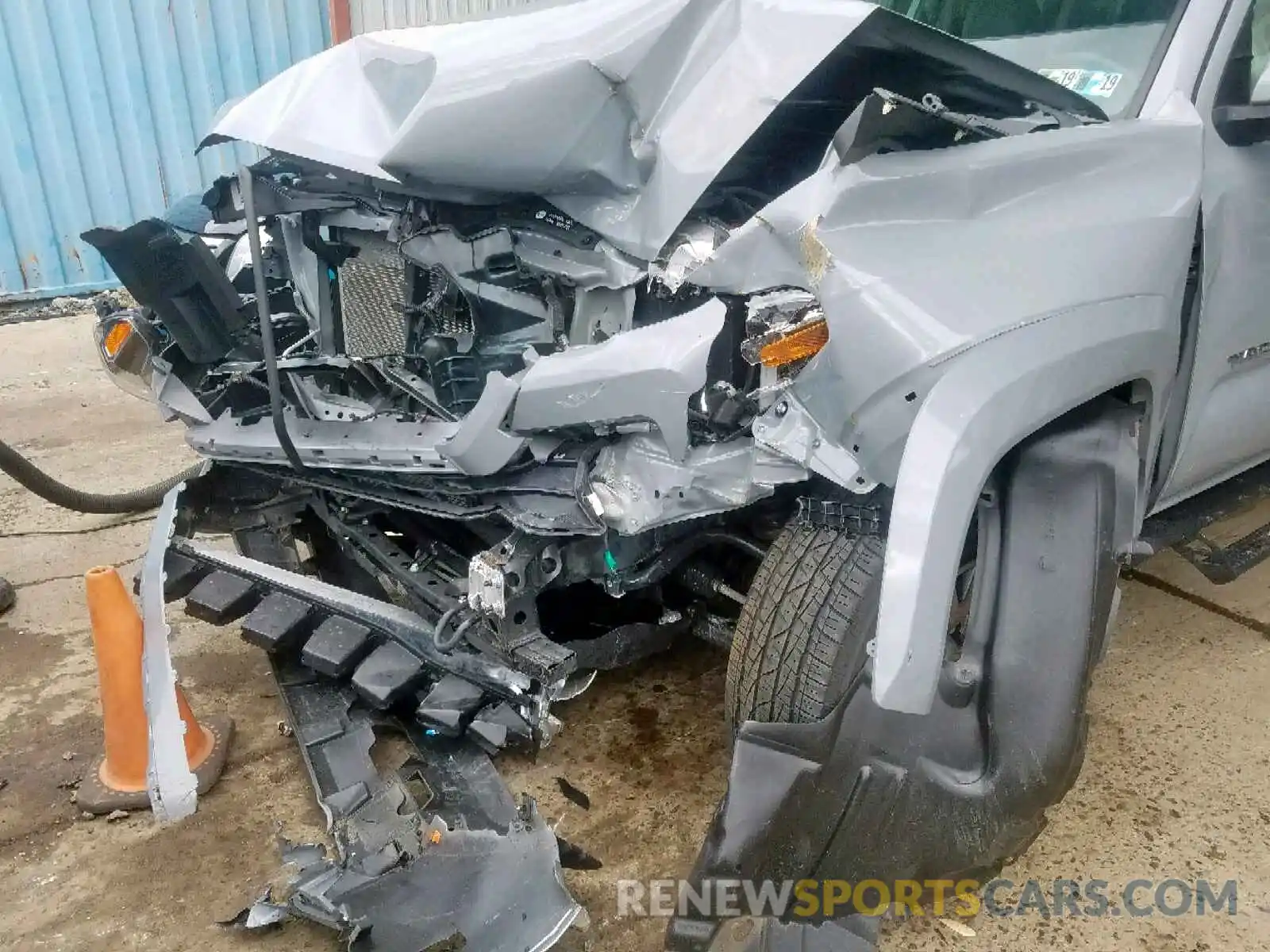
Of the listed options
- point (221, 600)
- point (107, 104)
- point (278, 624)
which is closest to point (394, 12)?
point (107, 104)

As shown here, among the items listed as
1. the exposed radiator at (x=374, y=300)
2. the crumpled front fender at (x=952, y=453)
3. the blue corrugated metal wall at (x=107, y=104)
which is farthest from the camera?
the blue corrugated metal wall at (x=107, y=104)

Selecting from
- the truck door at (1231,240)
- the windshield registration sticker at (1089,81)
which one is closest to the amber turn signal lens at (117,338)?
the windshield registration sticker at (1089,81)

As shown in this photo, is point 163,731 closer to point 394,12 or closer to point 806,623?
point 806,623

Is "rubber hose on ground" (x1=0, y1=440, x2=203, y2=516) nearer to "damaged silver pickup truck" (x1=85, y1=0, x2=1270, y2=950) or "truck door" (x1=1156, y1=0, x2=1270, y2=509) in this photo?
"damaged silver pickup truck" (x1=85, y1=0, x2=1270, y2=950)

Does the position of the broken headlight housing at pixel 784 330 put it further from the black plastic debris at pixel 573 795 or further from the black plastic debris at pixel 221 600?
the black plastic debris at pixel 221 600

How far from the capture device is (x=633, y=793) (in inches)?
93.9

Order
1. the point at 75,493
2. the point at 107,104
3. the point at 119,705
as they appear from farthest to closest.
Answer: the point at 107,104 < the point at 75,493 < the point at 119,705

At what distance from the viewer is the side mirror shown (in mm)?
2072

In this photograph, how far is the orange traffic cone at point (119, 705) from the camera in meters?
2.34

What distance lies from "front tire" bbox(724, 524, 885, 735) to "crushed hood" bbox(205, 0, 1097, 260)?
732 millimetres

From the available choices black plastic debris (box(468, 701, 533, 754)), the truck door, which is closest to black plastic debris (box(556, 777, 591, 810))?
black plastic debris (box(468, 701, 533, 754))

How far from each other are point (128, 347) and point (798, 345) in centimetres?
198

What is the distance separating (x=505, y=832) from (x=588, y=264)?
4.18 ft

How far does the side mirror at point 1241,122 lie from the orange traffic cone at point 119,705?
2794 millimetres
